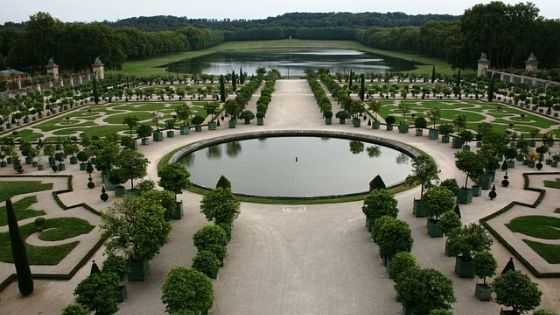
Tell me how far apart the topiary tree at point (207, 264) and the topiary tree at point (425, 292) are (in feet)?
21.6

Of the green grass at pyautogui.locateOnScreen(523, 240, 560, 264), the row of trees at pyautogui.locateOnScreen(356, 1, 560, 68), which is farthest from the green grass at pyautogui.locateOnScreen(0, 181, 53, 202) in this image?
the row of trees at pyautogui.locateOnScreen(356, 1, 560, 68)

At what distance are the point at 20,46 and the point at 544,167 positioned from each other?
319 feet

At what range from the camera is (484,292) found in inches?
643

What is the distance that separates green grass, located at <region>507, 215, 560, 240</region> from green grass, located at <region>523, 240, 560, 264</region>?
0.90 m

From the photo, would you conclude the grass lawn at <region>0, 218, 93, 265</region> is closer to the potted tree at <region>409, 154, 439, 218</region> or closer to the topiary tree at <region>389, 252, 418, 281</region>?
the topiary tree at <region>389, 252, 418, 281</region>

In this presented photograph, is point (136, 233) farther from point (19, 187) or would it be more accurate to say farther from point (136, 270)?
point (19, 187)

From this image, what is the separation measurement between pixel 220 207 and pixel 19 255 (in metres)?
8.15

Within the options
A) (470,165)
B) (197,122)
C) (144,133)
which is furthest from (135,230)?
(197,122)

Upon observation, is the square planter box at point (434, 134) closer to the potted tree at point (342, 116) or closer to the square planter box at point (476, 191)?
the potted tree at point (342, 116)

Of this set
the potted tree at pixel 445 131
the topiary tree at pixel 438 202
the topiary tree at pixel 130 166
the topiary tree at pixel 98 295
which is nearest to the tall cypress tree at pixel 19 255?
the topiary tree at pixel 98 295

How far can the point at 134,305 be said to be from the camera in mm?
16391

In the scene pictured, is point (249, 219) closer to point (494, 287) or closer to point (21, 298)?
point (21, 298)

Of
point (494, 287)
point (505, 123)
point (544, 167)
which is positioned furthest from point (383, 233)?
point (505, 123)

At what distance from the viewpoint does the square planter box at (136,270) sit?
58.9ft
